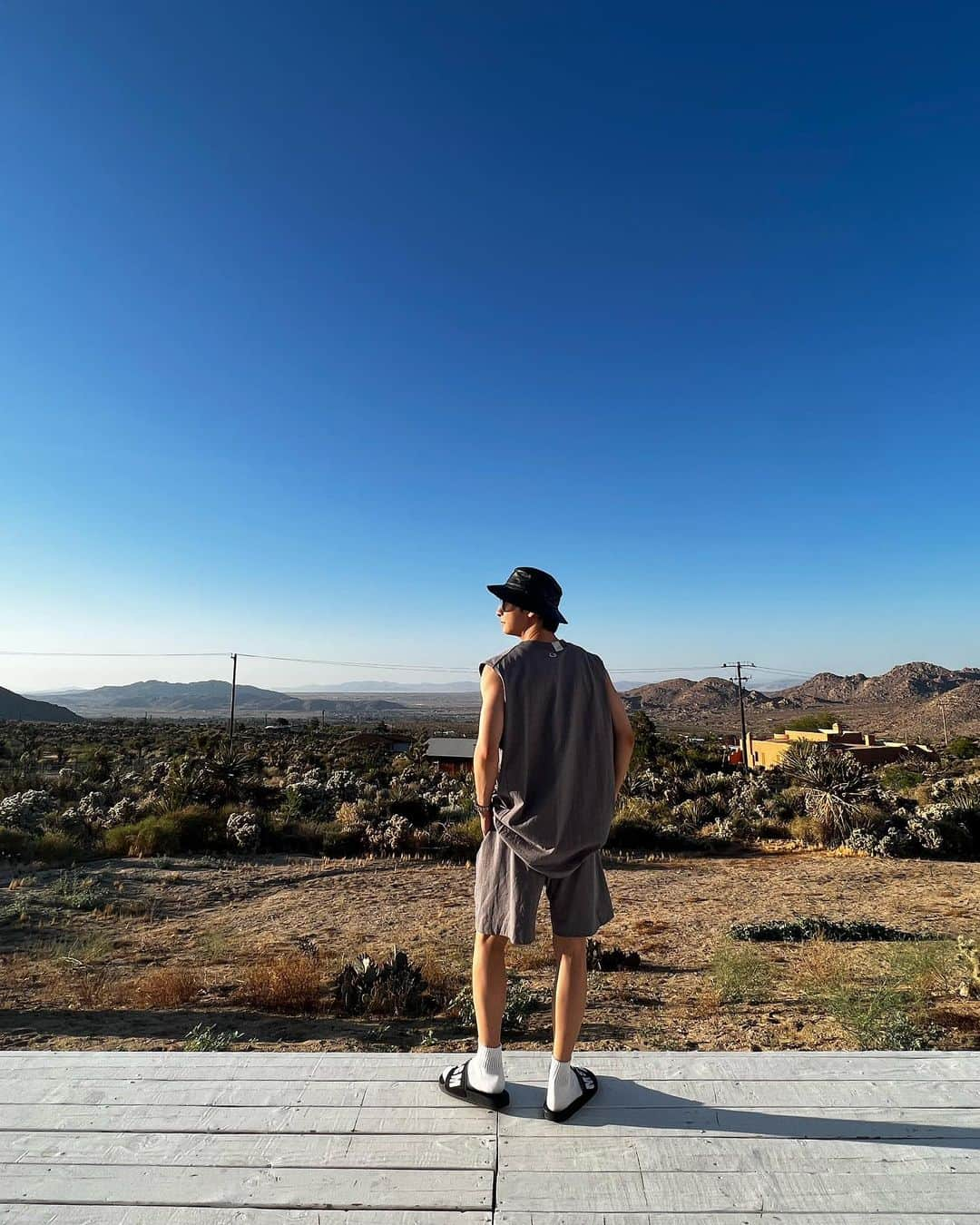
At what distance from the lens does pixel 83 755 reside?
3014cm

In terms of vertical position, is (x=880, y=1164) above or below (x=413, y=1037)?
above

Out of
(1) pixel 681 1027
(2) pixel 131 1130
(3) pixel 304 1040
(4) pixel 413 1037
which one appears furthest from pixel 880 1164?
(3) pixel 304 1040

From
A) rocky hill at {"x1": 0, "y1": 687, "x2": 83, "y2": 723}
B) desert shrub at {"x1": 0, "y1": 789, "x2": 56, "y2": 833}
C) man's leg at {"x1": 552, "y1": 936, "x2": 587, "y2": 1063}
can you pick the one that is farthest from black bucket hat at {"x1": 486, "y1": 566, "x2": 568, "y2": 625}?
rocky hill at {"x1": 0, "y1": 687, "x2": 83, "y2": 723}

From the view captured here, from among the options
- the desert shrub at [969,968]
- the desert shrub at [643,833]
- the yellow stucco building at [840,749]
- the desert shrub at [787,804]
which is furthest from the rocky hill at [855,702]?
the desert shrub at [969,968]

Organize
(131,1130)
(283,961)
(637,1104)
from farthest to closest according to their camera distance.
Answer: (283,961) → (637,1104) → (131,1130)

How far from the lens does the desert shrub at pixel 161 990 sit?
6.17 metres

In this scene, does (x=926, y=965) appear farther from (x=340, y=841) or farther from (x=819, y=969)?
(x=340, y=841)

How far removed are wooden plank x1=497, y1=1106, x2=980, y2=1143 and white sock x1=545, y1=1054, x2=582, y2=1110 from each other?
2.3 inches

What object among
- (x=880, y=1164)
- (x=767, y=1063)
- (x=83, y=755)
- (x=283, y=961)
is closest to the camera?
(x=880, y=1164)

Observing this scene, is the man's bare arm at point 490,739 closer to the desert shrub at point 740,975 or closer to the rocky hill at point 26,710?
the desert shrub at point 740,975

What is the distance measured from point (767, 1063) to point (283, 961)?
17.8ft

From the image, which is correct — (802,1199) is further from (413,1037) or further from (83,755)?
(83,755)

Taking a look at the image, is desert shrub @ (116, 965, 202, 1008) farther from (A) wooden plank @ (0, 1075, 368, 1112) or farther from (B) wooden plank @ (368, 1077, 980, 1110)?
(B) wooden plank @ (368, 1077, 980, 1110)

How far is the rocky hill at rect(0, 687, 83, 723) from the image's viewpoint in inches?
4209
